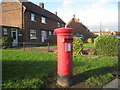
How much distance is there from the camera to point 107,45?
10.2 metres

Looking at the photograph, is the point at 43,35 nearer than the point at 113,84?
No

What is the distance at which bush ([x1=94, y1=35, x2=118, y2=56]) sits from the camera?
10133 millimetres

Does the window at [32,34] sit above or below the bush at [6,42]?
above

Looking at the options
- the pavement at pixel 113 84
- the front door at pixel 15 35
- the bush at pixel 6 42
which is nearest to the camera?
the pavement at pixel 113 84

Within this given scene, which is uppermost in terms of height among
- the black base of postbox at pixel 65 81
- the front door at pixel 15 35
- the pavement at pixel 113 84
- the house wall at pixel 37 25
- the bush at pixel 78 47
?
the house wall at pixel 37 25

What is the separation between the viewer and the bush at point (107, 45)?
10133 mm

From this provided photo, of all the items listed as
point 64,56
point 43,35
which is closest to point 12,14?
point 43,35

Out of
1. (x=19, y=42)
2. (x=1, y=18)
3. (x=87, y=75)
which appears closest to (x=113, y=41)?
(x=87, y=75)

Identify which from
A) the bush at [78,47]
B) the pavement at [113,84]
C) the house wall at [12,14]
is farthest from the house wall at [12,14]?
the pavement at [113,84]

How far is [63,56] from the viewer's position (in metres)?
4.20

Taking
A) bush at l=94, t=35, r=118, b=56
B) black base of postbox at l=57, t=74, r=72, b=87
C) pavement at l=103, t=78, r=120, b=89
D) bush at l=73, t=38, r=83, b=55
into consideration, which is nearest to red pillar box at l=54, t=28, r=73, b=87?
black base of postbox at l=57, t=74, r=72, b=87

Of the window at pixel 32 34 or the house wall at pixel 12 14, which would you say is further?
the window at pixel 32 34

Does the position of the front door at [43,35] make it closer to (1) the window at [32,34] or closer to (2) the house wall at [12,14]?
(1) the window at [32,34]

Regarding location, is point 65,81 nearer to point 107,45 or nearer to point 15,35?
point 107,45
